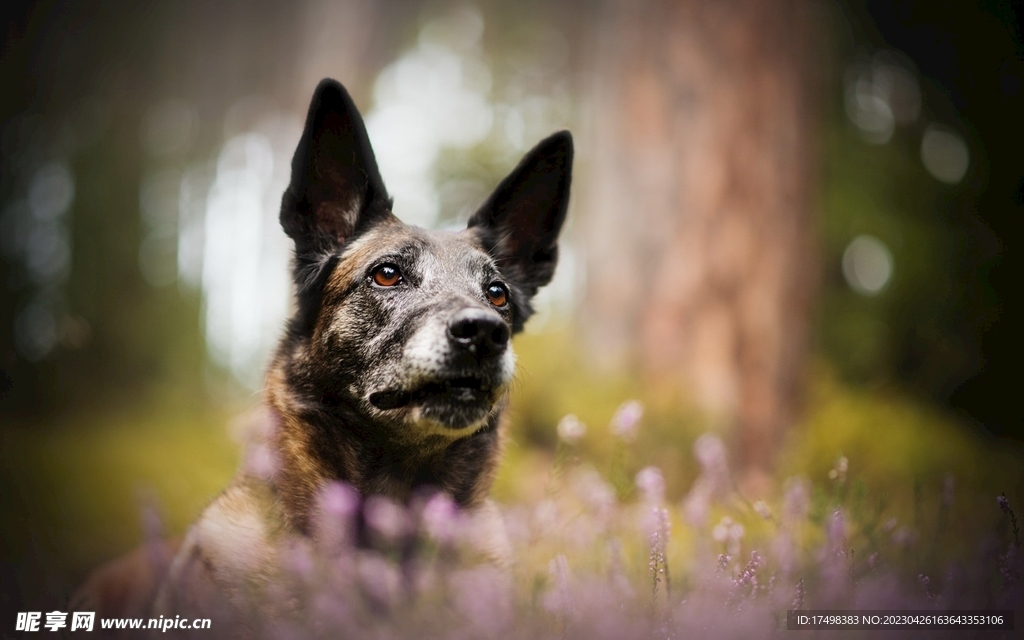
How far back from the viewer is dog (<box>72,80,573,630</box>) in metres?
2.80

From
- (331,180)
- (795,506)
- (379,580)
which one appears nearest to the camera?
(379,580)

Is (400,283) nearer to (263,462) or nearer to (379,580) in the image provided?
(263,462)

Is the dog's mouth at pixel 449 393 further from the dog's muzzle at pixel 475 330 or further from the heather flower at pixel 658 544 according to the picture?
the heather flower at pixel 658 544

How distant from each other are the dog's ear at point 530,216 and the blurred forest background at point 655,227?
1550 mm

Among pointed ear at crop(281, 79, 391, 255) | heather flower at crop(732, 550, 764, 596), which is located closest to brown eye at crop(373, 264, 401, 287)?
pointed ear at crop(281, 79, 391, 255)

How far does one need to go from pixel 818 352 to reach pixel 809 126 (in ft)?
7.99

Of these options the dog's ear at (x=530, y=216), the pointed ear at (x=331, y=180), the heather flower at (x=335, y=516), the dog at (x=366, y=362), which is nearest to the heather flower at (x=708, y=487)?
the dog at (x=366, y=362)

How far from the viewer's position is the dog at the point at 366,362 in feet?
9.18

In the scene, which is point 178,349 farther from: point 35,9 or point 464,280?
point 464,280

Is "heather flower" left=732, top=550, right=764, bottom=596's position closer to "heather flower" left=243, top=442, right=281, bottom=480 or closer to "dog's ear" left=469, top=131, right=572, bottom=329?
"dog's ear" left=469, top=131, right=572, bottom=329

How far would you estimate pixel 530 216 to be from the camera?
3.70 meters

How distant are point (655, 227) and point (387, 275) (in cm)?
404

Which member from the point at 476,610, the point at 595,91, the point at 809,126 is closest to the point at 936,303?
the point at 809,126

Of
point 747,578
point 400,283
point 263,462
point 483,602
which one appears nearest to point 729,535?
point 747,578
